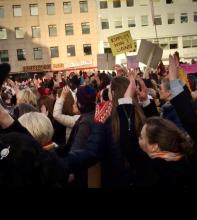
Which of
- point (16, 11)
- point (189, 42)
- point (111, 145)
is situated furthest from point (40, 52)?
point (111, 145)

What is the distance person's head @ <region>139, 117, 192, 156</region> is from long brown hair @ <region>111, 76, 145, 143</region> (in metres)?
0.55

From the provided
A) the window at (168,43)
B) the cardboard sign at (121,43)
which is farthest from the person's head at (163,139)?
the window at (168,43)

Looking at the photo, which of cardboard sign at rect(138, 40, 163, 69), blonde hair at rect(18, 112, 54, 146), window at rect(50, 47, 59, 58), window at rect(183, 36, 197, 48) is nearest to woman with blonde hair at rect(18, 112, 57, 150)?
blonde hair at rect(18, 112, 54, 146)

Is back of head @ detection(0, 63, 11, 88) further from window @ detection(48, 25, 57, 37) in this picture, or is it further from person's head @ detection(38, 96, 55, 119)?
window @ detection(48, 25, 57, 37)

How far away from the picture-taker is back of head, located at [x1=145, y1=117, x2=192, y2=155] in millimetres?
2805

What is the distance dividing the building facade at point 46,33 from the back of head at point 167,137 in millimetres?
51528

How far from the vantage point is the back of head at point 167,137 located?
2.81m

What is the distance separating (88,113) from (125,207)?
7.37ft

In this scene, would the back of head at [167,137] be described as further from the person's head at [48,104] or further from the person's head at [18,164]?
the person's head at [48,104]

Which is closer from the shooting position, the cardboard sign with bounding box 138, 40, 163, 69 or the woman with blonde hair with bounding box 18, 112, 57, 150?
the woman with blonde hair with bounding box 18, 112, 57, 150

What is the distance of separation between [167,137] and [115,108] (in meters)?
0.87

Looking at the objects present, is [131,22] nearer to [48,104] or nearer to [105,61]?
[105,61]

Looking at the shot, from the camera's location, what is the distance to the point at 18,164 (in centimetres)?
199

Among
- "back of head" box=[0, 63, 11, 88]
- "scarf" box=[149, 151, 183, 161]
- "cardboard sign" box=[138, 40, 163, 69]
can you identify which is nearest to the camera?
"back of head" box=[0, 63, 11, 88]
